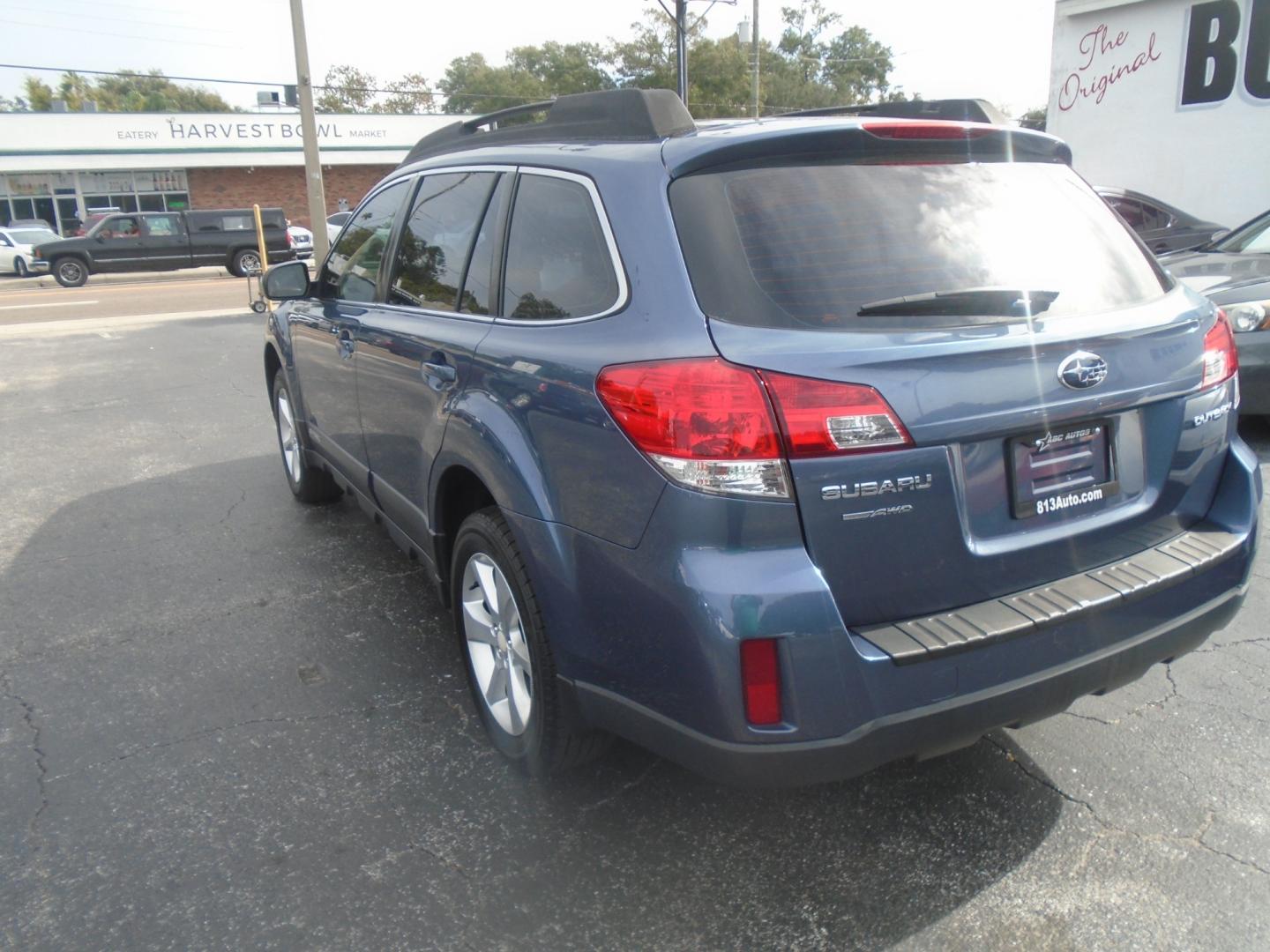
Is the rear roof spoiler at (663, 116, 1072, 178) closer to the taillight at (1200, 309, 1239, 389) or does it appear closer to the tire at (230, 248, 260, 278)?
the taillight at (1200, 309, 1239, 389)

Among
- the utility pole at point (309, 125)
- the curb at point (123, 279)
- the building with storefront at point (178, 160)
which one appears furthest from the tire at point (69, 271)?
the building with storefront at point (178, 160)

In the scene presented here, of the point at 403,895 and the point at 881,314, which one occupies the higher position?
the point at 881,314

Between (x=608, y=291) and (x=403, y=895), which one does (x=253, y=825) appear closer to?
(x=403, y=895)

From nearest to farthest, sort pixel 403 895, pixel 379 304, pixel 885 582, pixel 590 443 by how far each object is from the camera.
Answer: pixel 885 582 → pixel 590 443 → pixel 403 895 → pixel 379 304

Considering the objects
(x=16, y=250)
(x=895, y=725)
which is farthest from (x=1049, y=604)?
(x=16, y=250)

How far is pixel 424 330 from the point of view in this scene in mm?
3242

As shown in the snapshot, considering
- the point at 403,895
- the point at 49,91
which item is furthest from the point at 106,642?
the point at 49,91

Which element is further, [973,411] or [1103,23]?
[1103,23]

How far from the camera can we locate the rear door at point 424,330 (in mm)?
3029

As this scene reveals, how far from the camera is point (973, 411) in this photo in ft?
7.08

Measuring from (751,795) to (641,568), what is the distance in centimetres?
104

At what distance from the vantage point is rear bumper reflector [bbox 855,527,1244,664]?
2109 mm

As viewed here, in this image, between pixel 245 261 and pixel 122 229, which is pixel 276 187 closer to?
pixel 122 229

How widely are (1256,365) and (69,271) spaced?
28.9m
